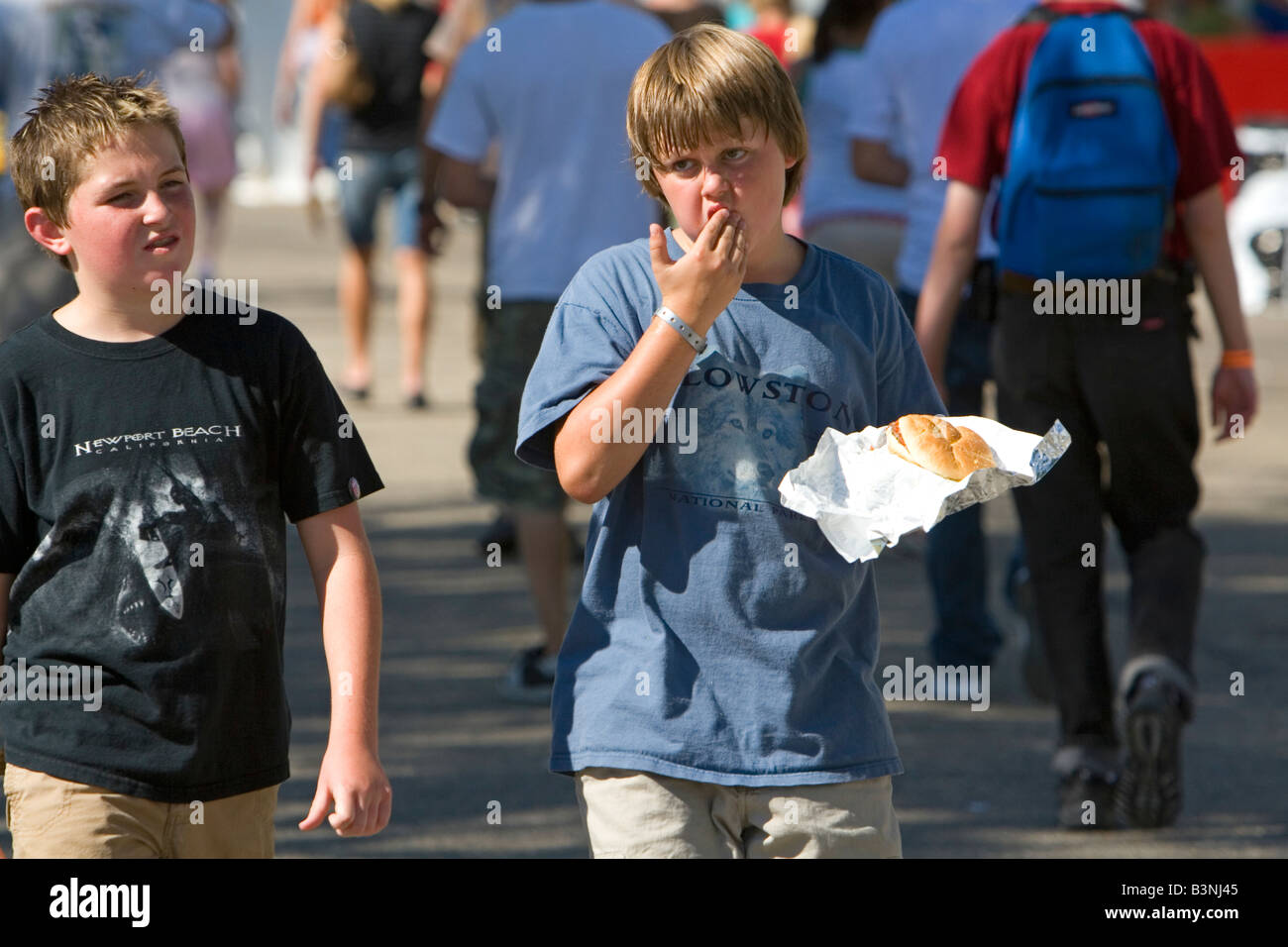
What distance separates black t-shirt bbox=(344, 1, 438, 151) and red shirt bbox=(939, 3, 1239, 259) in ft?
19.1

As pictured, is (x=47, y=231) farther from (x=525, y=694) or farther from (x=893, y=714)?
(x=893, y=714)

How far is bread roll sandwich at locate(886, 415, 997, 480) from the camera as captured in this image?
106 inches

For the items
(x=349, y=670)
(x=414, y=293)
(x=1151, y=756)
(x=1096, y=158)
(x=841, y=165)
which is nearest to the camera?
(x=349, y=670)

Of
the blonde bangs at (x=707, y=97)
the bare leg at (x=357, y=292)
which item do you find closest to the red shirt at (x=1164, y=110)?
the blonde bangs at (x=707, y=97)

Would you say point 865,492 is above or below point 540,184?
below

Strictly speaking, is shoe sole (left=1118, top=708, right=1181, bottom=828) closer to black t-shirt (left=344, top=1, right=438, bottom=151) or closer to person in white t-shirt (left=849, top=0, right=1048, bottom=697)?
person in white t-shirt (left=849, top=0, right=1048, bottom=697)

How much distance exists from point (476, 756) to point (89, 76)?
2772mm

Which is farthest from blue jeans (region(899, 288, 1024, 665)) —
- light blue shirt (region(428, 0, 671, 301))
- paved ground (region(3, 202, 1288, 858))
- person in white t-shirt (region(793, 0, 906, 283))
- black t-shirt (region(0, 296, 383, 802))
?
black t-shirt (region(0, 296, 383, 802))

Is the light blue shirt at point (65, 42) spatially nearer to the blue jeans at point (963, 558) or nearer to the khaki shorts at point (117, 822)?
the blue jeans at point (963, 558)

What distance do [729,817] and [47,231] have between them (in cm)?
125

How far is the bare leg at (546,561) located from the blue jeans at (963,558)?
1084 millimetres

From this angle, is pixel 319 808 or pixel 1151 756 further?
pixel 1151 756

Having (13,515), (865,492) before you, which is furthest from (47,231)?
(865,492)

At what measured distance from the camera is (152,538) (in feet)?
8.67
